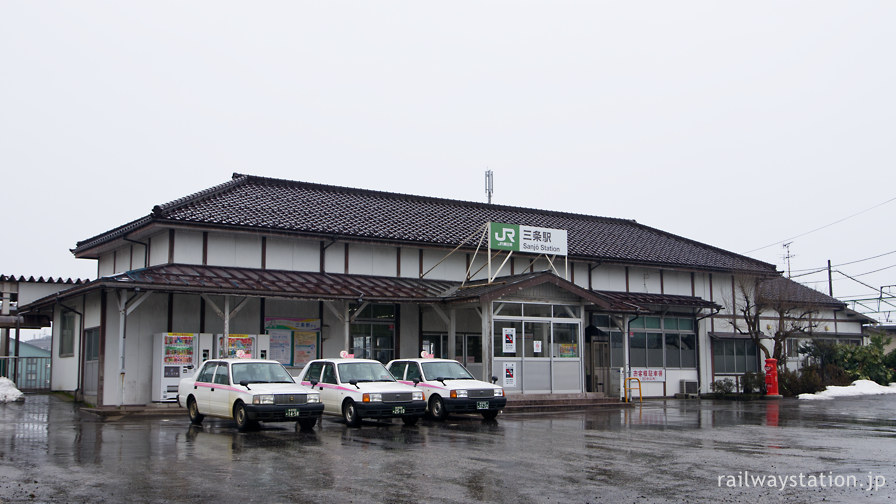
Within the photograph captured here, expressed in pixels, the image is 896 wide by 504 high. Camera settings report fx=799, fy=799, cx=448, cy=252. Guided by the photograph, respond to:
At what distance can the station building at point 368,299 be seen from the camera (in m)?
22.0

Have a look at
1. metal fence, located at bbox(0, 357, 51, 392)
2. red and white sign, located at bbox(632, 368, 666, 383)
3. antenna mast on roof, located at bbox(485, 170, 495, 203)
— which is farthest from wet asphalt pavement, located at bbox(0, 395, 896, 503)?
antenna mast on roof, located at bbox(485, 170, 495, 203)

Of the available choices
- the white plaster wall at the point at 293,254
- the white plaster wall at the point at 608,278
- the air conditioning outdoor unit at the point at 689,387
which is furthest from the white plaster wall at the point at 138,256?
the air conditioning outdoor unit at the point at 689,387

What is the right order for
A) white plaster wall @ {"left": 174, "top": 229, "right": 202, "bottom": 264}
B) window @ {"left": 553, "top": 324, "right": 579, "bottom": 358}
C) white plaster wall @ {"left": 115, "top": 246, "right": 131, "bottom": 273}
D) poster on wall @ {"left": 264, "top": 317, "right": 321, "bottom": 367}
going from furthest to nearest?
1. white plaster wall @ {"left": 115, "top": 246, "right": 131, "bottom": 273}
2. window @ {"left": 553, "top": 324, "right": 579, "bottom": 358}
3. poster on wall @ {"left": 264, "top": 317, "right": 321, "bottom": 367}
4. white plaster wall @ {"left": 174, "top": 229, "right": 202, "bottom": 264}

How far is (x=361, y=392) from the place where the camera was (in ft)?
56.3

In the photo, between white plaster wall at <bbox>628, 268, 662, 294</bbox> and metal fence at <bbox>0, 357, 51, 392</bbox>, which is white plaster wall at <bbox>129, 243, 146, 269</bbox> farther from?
white plaster wall at <bbox>628, 268, 662, 294</bbox>

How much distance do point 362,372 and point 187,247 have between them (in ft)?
25.9

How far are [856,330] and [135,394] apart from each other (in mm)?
33692

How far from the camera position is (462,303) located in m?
24.7

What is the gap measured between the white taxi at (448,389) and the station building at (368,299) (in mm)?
3778

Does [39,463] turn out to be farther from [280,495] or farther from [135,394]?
[135,394]

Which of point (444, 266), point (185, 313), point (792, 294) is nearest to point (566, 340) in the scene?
point (444, 266)

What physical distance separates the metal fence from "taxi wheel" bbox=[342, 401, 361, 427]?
61.1 ft

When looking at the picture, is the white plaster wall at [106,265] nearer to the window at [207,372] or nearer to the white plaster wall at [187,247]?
the white plaster wall at [187,247]

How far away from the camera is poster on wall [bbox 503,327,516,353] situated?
2505 centimetres
